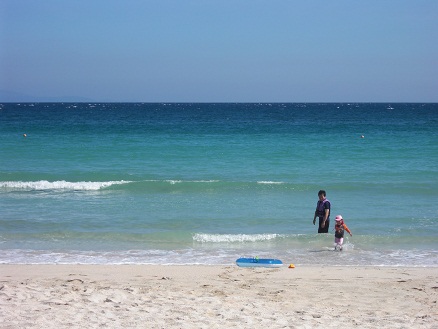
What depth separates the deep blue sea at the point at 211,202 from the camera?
1259 cm

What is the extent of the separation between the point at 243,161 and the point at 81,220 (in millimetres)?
13258

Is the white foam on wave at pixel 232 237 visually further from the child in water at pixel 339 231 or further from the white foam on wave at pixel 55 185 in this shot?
the white foam on wave at pixel 55 185

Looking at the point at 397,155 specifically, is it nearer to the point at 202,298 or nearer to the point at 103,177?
the point at 103,177

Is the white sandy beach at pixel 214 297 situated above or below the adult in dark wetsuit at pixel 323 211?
below

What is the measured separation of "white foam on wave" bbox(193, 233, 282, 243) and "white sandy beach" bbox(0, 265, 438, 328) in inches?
96.8

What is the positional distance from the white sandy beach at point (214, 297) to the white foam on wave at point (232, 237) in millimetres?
2459

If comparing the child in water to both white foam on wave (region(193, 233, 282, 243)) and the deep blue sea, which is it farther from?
white foam on wave (region(193, 233, 282, 243))

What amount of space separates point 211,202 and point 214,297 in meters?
9.59

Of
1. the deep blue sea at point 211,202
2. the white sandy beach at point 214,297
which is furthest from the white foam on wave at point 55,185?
the white sandy beach at point 214,297

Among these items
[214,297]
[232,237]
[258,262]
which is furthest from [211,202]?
[214,297]

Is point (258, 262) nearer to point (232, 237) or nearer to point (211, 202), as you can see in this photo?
point (232, 237)

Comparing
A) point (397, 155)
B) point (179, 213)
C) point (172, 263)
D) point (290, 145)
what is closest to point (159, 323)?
point (172, 263)

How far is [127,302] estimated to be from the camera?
7.93 metres

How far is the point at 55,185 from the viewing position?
2059cm
